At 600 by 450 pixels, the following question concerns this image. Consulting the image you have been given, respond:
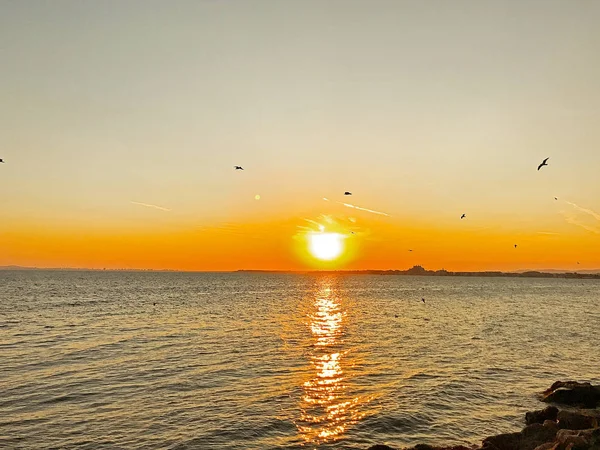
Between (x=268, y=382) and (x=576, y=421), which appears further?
(x=268, y=382)

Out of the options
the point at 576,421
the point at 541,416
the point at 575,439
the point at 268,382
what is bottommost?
the point at 268,382

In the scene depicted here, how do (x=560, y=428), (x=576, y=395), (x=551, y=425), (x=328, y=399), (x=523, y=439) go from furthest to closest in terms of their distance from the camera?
1. (x=328, y=399)
2. (x=576, y=395)
3. (x=551, y=425)
4. (x=560, y=428)
5. (x=523, y=439)

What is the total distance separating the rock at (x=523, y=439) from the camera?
19.4 m

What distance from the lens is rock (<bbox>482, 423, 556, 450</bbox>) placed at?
19359 millimetres

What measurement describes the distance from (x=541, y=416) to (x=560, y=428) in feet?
7.18

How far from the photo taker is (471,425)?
23422mm

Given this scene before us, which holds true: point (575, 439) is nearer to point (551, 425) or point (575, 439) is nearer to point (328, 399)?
point (551, 425)

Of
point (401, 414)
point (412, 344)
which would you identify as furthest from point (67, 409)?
point (412, 344)

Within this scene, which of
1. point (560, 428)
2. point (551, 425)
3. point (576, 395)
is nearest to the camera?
point (560, 428)

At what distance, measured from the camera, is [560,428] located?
20828 mm

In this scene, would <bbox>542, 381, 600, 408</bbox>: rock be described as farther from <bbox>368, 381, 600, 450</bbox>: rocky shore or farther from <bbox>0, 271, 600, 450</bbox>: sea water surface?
<bbox>0, 271, 600, 450</bbox>: sea water surface

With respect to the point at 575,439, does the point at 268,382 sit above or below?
below

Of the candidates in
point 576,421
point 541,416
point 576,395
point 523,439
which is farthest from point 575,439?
point 576,395

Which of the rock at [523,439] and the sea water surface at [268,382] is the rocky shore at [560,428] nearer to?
the rock at [523,439]
